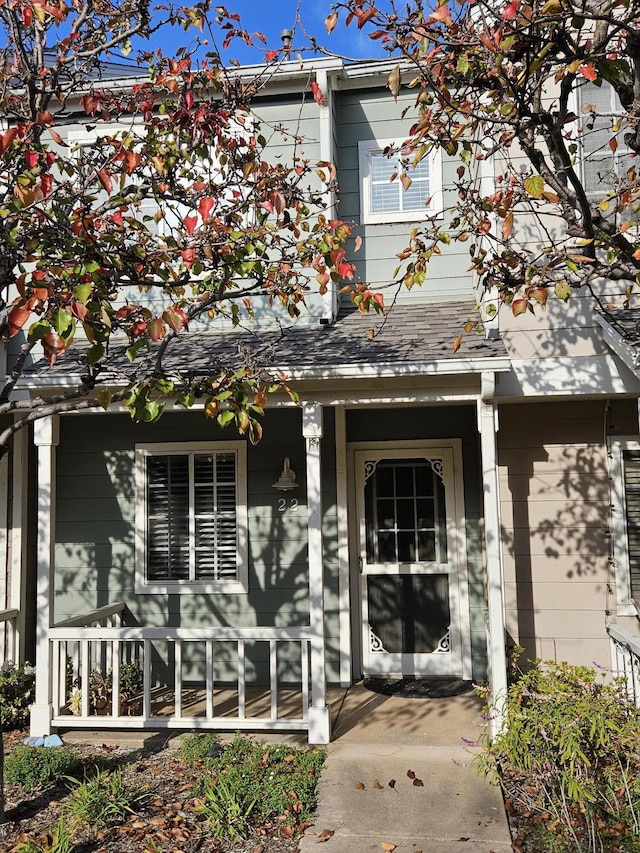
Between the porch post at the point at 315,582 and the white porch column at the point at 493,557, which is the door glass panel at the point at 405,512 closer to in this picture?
the white porch column at the point at 493,557

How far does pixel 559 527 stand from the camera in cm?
643

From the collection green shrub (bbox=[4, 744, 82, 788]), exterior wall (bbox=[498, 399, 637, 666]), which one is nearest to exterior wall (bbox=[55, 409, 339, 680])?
exterior wall (bbox=[498, 399, 637, 666])

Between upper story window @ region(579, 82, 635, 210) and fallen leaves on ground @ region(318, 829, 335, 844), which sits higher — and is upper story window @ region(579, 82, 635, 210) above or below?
above

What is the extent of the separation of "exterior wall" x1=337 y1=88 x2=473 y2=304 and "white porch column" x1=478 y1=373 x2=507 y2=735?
1979 mm

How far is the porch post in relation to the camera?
5.53 metres

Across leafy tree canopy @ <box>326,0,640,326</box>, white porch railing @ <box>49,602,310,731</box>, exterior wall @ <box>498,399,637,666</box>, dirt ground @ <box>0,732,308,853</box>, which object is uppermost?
leafy tree canopy @ <box>326,0,640,326</box>

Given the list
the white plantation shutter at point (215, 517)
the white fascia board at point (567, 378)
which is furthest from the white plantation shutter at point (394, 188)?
the white plantation shutter at point (215, 517)

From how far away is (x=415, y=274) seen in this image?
437cm

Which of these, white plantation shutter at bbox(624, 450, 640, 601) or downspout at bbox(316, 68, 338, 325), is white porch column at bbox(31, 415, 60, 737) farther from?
white plantation shutter at bbox(624, 450, 640, 601)

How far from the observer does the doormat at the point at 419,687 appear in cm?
661

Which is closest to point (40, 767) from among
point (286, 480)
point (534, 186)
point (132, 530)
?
point (132, 530)

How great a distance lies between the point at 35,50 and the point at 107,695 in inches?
195

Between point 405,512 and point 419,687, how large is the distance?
Answer: 1638mm

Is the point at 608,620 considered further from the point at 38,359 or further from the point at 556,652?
the point at 38,359
